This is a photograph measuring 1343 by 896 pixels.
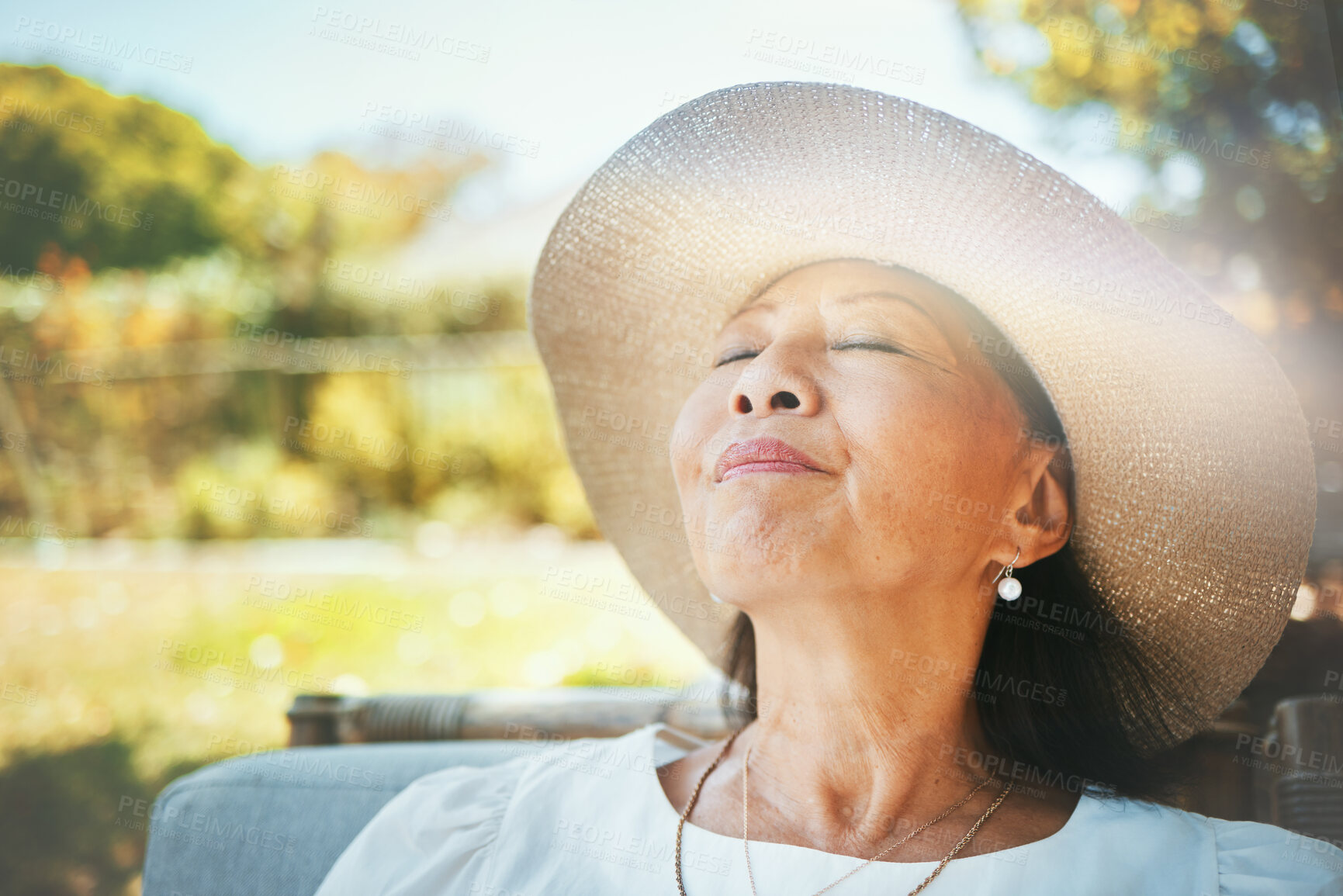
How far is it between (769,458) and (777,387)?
0.39 ft

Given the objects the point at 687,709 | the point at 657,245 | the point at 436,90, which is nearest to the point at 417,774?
the point at 687,709

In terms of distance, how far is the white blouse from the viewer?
4.36 feet

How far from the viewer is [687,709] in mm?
2162

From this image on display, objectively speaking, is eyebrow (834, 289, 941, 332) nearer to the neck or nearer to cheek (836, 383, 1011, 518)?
cheek (836, 383, 1011, 518)

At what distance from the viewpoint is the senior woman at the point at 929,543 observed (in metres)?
1.35

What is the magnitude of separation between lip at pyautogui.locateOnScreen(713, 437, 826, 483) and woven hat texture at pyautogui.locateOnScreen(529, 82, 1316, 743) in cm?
18

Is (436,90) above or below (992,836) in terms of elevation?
above

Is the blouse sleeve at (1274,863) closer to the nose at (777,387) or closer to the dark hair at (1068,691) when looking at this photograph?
the dark hair at (1068,691)

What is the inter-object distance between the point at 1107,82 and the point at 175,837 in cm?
345

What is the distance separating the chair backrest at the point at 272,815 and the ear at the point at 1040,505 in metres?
1.16

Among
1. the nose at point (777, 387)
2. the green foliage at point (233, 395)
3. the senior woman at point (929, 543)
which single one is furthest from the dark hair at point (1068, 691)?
the green foliage at point (233, 395)

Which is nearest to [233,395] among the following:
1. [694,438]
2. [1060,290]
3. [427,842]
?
[427,842]

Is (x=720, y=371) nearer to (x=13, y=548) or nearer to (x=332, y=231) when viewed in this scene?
(x=13, y=548)

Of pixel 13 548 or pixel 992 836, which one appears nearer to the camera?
pixel 992 836
